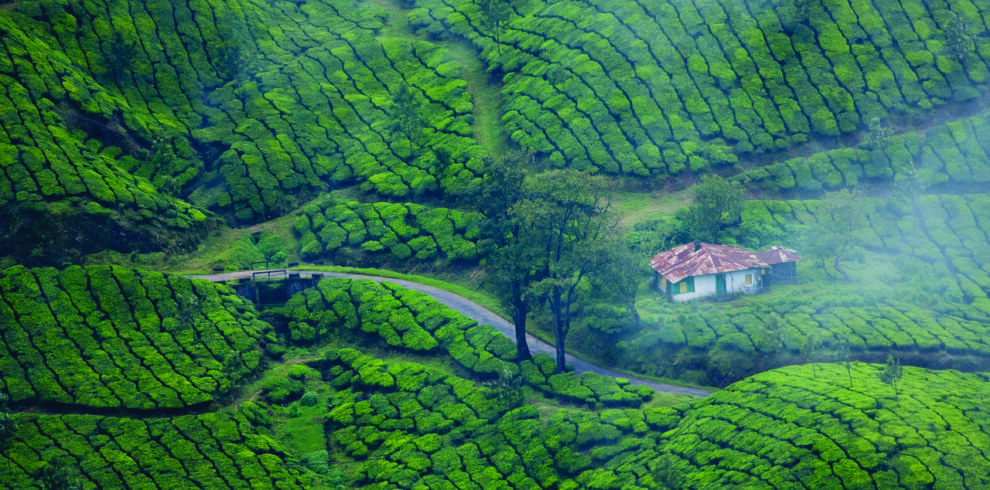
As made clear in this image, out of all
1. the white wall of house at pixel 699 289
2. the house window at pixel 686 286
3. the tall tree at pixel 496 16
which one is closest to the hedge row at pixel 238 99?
the tall tree at pixel 496 16

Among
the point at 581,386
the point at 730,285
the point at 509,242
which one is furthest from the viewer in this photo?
the point at 730,285

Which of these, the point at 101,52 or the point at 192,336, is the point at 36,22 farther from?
the point at 192,336

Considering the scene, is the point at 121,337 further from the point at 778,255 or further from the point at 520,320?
the point at 778,255

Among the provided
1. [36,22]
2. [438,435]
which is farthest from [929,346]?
[36,22]

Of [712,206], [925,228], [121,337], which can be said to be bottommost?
Answer: [121,337]

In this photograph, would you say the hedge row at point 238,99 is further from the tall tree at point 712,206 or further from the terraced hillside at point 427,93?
the tall tree at point 712,206

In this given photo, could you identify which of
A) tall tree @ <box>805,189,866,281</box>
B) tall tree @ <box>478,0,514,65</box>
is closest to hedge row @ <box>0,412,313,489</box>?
tall tree @ <box>805,189,866,281</box>

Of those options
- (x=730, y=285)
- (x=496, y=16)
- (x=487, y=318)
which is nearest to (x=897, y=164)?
(x=730, y=285)
